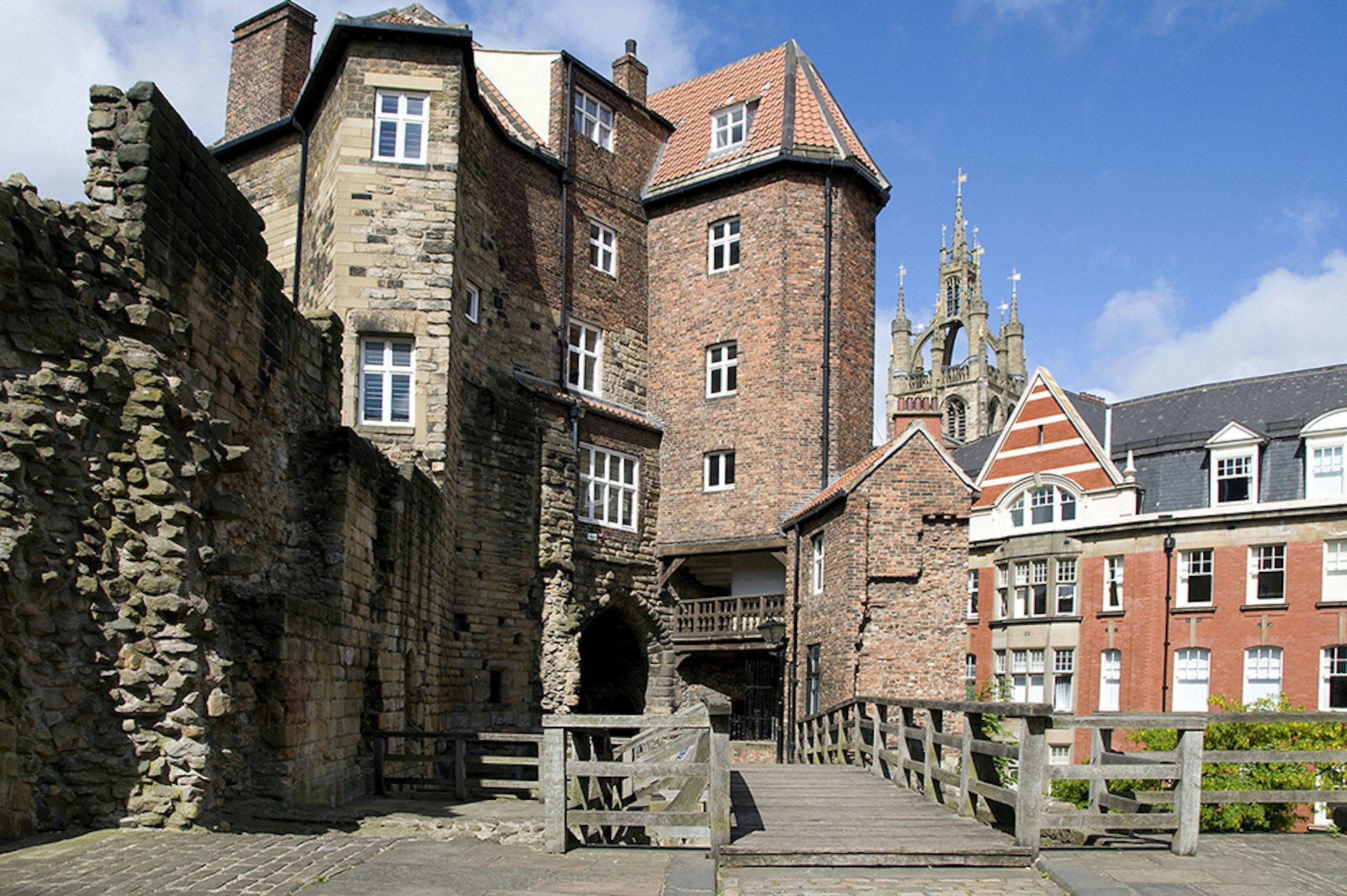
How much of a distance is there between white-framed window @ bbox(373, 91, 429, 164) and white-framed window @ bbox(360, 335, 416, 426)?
→ 3389mm

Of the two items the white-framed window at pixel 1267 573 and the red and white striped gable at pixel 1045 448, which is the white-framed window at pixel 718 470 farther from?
the white-framed window at pixel 1267 573

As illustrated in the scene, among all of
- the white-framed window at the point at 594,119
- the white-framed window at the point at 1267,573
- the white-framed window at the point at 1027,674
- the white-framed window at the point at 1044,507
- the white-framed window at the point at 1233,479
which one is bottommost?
the white-framed window at the point at 1027,674

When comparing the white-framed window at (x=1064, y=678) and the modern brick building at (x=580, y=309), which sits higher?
the modern brick building at (x=580, y=309)

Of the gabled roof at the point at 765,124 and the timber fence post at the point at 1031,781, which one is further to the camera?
the gabled roof at the point at 765,124

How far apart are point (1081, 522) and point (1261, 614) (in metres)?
5.71

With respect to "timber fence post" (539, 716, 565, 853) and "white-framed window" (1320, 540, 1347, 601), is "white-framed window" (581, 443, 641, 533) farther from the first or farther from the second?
"white-framed window" (1320, 540, 1347, 601)

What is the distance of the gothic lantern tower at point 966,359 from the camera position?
271ft

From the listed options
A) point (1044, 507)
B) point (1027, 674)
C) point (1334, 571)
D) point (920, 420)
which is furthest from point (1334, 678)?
point (920, 420)

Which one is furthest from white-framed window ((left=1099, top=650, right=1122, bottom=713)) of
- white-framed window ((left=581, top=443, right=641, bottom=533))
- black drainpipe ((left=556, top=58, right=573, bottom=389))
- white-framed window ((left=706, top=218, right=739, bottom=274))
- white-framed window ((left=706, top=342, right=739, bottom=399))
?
black drainpipe ((left=556, top=58, right=573, bottom=389))

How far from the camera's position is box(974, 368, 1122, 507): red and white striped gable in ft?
119

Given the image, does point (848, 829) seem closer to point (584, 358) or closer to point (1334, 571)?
point (584, 358)

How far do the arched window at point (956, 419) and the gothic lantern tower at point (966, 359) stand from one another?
1.9 inches

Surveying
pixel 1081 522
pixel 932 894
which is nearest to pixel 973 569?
pixel 1081 522

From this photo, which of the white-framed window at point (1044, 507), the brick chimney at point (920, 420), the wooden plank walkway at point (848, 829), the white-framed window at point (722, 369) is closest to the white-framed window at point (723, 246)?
the white-framed window at point (722, 369)
